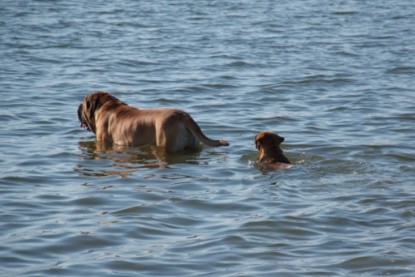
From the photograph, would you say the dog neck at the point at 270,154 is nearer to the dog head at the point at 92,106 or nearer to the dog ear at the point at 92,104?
the dog head at the point at 92,106

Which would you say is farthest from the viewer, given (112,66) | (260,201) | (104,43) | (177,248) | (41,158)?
(104,43)

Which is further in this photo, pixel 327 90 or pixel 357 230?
pixel 327 90

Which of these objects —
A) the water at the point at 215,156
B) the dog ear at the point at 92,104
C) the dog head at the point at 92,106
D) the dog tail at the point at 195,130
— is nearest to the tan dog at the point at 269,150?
the water at the point at 215,156

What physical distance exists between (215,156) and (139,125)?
919 millimetres

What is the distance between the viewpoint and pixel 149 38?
814 inches

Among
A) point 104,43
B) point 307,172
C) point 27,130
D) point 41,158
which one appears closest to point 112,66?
point 104,43

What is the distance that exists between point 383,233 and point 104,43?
41.3ft

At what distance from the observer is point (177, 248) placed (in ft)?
25.9

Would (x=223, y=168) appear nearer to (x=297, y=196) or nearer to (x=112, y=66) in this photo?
(x=297, y=196)

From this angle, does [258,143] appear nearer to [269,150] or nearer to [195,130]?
[269,150]

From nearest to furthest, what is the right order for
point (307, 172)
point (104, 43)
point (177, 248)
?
1. point (177, 248)
2. point (307, 172)
3. point (104, 43)

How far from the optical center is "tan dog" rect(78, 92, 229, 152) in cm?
1098

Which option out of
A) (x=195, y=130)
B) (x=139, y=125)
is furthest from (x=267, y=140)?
(x=139, y=125)

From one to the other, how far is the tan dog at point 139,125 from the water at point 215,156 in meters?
0.15
